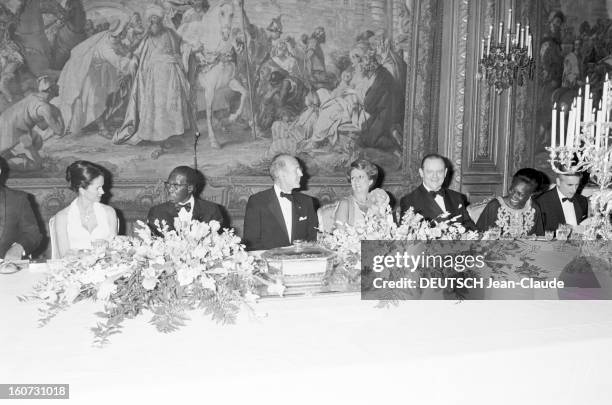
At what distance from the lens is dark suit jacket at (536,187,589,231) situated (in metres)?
6.61

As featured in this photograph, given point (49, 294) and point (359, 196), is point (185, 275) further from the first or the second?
point (359, 196)

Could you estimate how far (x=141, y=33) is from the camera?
311 inches

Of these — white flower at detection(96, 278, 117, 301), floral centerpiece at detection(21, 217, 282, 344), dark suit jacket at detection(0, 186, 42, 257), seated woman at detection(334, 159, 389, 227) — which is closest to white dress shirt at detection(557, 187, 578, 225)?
seated woman at detection(334, 159, 389, 227)

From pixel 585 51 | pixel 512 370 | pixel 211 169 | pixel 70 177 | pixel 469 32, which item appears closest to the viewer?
pixel 512 370

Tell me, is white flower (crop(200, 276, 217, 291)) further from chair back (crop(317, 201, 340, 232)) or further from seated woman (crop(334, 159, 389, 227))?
chair back (crop(317, 201, 340, 232))

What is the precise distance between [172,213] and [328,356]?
10.9 ft

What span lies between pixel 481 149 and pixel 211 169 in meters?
4.51

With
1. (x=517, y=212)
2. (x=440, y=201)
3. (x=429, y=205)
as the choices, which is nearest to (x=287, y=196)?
(x=429, y=205)

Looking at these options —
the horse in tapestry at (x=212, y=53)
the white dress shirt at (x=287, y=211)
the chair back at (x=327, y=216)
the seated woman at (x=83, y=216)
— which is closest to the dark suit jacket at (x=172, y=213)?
the seated woman at (x=83, y=216)

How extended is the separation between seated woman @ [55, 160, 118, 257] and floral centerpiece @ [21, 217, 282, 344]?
6.43ft

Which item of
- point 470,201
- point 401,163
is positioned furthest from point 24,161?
point 470,201

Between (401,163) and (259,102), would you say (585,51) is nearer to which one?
(401,163)

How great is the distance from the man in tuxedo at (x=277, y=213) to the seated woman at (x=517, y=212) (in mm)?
1861

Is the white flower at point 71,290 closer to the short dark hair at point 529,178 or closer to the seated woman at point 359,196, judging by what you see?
the seated woman at point 359,196
